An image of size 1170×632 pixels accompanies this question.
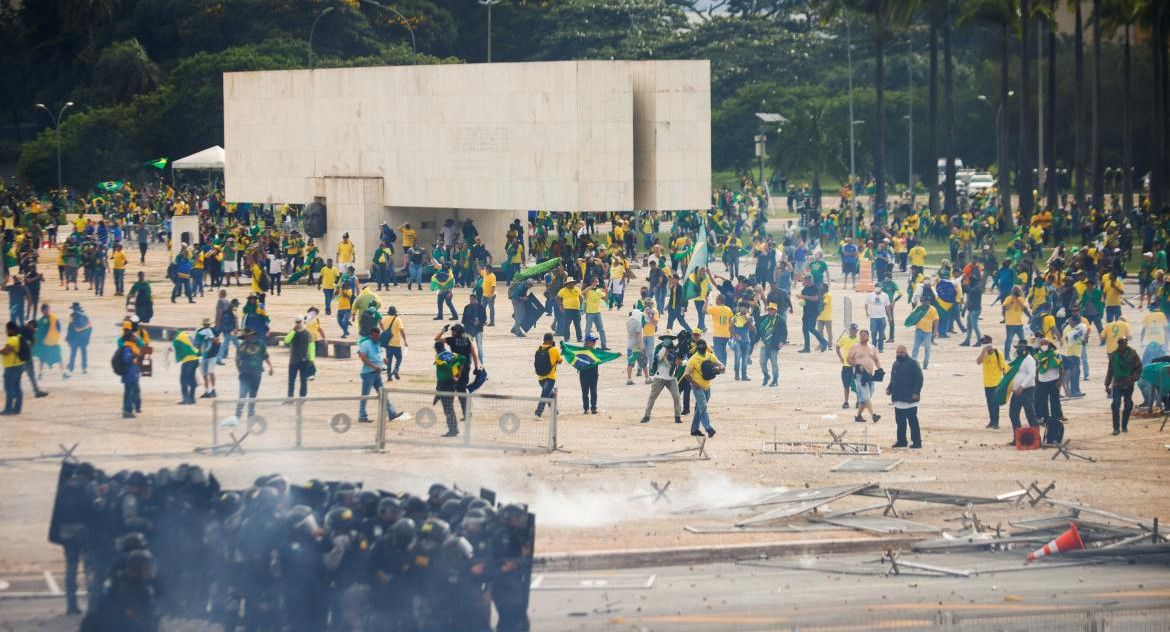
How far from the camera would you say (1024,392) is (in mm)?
20766

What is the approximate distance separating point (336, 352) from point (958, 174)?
80235mm

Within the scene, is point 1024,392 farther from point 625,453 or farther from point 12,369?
point 12,369

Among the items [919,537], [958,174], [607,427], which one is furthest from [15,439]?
[958,174]

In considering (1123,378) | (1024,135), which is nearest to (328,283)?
(1123,378)

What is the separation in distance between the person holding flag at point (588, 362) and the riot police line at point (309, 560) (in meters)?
9.77

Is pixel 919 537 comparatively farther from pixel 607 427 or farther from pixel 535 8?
pixel 535 8

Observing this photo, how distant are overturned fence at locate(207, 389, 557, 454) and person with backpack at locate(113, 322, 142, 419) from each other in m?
2.47

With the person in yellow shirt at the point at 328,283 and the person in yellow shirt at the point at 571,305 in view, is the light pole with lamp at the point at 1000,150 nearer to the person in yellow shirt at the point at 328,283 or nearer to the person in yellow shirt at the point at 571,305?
the person in yellow shirt at the point at 328,283

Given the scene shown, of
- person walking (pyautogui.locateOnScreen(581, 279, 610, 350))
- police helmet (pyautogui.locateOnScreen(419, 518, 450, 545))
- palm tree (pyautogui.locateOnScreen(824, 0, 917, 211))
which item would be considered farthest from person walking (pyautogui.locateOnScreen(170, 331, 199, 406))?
palm tree (pyautogui.locateOnScreen(824, 0, 917, 211))

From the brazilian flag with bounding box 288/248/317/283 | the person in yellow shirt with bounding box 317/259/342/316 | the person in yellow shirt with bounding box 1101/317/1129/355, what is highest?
the brazilian flag with bounding box 288/248/317/283

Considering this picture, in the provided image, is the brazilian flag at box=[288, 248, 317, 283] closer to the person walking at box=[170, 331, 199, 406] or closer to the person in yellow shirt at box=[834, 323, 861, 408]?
the person walking at box=[170, 331, 199, 406]

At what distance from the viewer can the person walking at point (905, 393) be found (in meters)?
20.0

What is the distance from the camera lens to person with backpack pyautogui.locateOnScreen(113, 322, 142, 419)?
72.5ft

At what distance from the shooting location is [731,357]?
30641mm
